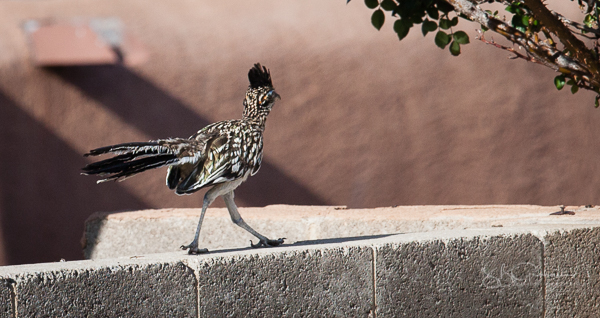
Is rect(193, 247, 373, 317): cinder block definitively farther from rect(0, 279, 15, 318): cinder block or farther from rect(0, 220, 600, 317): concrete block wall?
rect(0, 279, 15, 318): cinder block

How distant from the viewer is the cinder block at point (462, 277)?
122 inches

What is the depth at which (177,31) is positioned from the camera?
6672 mm

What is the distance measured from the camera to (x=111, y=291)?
2537 mm

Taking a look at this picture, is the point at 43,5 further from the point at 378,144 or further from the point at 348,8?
the point at 378,144

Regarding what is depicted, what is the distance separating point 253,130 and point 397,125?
11.8 feet

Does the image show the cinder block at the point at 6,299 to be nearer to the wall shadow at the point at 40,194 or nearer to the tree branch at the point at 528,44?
the tree branch at the point at 528,44

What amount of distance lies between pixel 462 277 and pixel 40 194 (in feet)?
15.0

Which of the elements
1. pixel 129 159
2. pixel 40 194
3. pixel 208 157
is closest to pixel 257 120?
pixel 208 157

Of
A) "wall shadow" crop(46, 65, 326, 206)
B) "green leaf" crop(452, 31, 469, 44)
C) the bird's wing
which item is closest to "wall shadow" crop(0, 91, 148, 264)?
"wall shadow" crop(46, 65, 326, 206)

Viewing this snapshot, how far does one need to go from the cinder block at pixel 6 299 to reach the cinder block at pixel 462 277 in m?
1.52

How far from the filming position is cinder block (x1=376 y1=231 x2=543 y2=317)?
309cm

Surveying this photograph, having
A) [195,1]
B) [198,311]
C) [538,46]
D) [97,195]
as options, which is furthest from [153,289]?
[195,1]

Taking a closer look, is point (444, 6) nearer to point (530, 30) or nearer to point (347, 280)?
point (530, 30)

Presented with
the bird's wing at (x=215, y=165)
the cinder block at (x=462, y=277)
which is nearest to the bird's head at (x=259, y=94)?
the bird's wing at (x=215, y=165)
